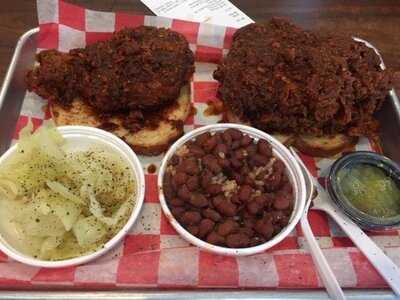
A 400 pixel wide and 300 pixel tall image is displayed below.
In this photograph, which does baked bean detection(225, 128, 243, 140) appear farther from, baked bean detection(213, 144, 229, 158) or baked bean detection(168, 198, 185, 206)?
baked bean detection(168, 198, 185, 206)

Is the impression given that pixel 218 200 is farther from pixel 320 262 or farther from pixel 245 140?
pixel 320 262

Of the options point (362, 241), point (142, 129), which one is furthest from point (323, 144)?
point (142, 129)

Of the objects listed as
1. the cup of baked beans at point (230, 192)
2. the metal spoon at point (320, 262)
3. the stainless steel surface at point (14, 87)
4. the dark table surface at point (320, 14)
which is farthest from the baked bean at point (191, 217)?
the dark table surface at point (320, 14)

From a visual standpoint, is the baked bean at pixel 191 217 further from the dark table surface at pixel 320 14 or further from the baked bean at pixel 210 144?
the dark table surface at pixel 320 14

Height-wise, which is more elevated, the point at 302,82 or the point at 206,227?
the point at 302,82

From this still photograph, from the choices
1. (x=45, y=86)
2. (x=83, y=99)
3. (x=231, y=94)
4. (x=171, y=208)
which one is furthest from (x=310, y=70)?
(x=45, y=86)

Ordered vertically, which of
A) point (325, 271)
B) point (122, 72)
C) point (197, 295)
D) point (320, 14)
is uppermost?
point (320, 14)

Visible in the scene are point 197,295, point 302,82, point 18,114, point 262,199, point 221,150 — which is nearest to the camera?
point 197,295
